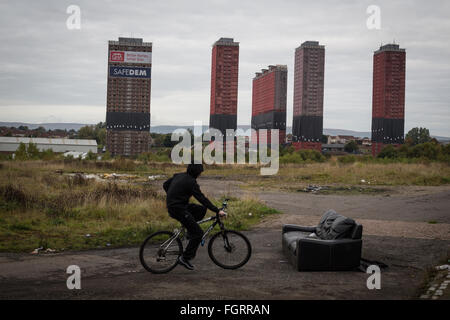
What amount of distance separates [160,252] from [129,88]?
146 m

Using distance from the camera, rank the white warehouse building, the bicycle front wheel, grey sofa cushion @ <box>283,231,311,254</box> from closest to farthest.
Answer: the bicycle front wheel < grey sofa cushion @ <box>283,231,311,254</box> < the white warehouse building

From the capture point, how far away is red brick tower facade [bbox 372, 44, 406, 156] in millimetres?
152500

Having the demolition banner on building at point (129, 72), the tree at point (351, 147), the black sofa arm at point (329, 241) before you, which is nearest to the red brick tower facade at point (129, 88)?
the demolition banner on building at point (129, 72)

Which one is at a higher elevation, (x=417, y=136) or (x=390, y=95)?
(x=390, y=95)

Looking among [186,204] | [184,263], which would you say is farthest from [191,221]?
[184,263]

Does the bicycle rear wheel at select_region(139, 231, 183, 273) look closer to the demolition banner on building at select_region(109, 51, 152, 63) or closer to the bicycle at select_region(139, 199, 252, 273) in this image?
the bicycle at select_region(139, 199, 252, 273)

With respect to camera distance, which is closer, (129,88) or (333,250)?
(333,250)

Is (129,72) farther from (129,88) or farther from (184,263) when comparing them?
(184,263)

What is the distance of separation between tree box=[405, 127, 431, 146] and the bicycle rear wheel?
177779 millimetres

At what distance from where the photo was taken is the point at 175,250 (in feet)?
23.8

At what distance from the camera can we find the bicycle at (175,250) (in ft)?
23.3

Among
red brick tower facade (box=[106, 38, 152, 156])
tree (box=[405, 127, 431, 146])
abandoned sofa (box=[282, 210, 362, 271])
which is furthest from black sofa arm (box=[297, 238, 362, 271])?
tree (box=[405, 127, 431, 146])
